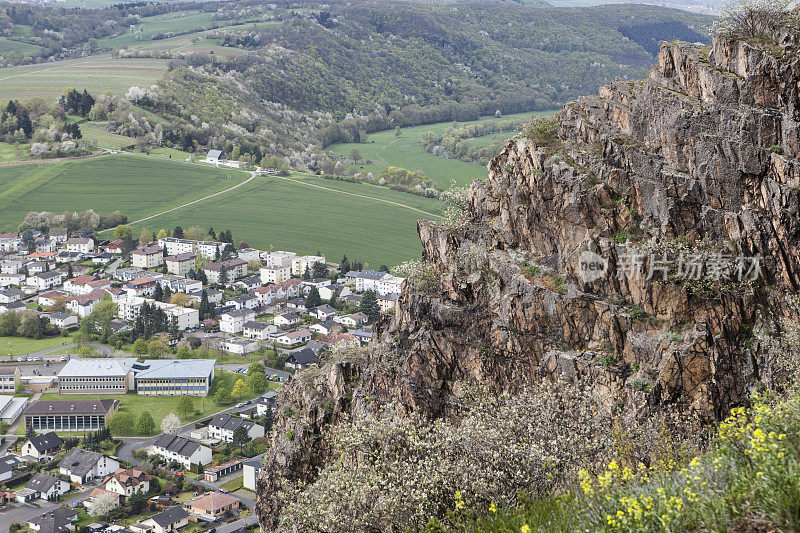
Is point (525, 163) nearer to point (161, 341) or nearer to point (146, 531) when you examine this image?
point (146, 531)

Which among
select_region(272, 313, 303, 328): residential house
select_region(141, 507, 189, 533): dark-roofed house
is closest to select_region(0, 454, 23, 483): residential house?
select_region(141, 507, 189, 533): dark-roofed house

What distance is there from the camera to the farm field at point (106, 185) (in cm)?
17362

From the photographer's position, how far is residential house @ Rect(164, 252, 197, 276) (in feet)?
491

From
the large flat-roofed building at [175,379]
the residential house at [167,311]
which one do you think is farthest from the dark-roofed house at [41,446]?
the residential house at [167,311]

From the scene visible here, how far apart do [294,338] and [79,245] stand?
2498 inches

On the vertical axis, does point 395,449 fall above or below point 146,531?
above

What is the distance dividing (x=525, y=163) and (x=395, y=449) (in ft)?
45.1

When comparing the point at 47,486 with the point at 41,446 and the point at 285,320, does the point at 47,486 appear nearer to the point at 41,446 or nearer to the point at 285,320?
the point at 41,446

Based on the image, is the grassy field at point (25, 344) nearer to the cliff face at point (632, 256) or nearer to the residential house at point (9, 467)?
the residential house at point (9, 467)

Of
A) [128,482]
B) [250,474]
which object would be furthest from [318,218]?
[128,482]

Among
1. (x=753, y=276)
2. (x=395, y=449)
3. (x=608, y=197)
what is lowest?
(x=395, y=449)

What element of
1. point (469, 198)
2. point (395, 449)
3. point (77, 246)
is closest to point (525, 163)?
point (469, 198)

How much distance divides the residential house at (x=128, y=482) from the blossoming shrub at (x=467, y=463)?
53.4 m

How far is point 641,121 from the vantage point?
3456 cm
